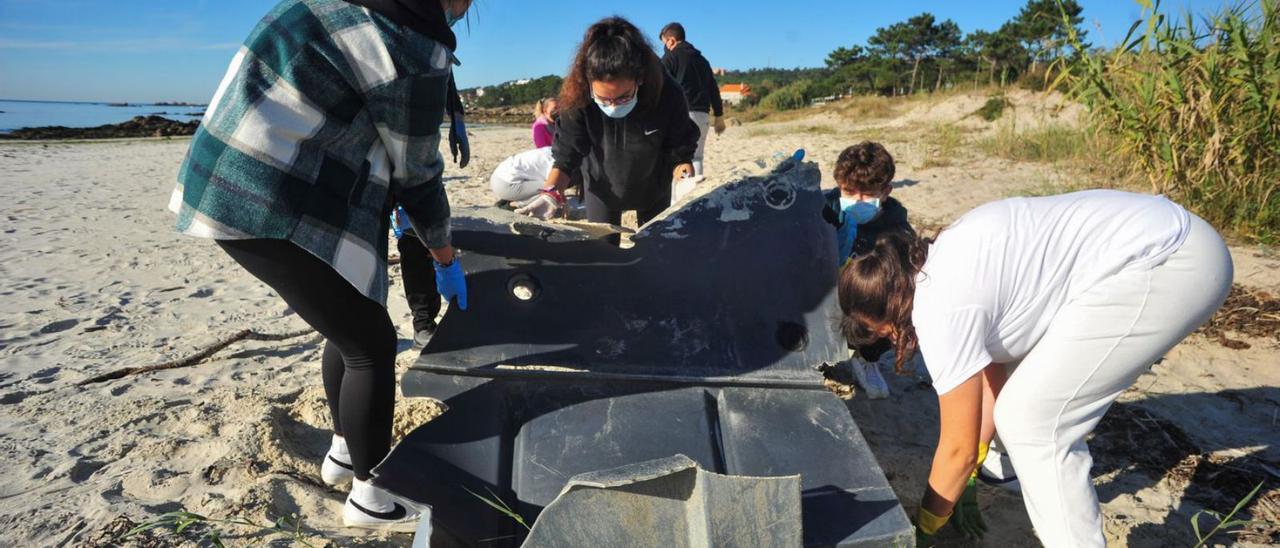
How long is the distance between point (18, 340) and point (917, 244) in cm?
401

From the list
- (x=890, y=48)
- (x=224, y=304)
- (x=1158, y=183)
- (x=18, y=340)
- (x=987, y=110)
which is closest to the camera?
(x=18, y=340)

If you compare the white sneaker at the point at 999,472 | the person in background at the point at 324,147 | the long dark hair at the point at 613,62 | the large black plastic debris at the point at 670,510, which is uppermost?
the long dark hair at the point at 613,62

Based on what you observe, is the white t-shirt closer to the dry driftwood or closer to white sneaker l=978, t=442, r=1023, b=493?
white sneaker l=978, t=442, r=1023, b=493

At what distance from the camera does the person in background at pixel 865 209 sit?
2.97m

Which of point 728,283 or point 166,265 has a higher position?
point 728,283

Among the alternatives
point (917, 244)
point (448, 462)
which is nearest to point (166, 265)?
point (448, 462)

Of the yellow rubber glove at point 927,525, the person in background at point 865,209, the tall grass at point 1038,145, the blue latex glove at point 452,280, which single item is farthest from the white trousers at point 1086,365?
the tall grass at point 1038,145

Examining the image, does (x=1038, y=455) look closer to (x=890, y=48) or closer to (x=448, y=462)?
(x=448, y=462)

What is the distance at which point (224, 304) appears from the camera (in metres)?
4.15

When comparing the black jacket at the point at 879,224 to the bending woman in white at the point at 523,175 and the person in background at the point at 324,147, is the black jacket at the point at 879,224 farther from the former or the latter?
the bending woman in white at the point at 523,175

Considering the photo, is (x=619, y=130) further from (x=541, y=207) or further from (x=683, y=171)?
(x=541, y=207)

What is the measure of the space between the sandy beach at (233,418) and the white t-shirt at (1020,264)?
0.82 meters

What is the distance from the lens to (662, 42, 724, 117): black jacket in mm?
5598

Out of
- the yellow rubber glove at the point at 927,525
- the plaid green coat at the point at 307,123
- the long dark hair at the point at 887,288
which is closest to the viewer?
the plaid green coat at the point at 307,123
